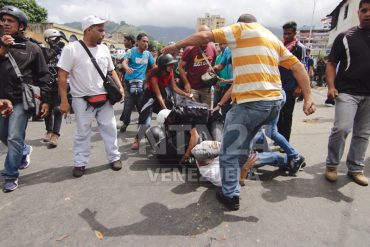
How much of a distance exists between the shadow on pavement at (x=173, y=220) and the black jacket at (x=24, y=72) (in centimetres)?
157

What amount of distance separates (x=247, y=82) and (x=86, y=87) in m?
2.09

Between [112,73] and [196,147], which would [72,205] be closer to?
[196,147]

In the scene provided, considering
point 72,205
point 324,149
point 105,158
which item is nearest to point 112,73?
point 105,158

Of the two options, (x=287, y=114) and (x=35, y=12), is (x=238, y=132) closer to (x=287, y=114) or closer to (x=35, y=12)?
(x=287, y=114)

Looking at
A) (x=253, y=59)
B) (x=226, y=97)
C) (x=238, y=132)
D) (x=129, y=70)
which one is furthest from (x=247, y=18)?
(x=129, y=70)

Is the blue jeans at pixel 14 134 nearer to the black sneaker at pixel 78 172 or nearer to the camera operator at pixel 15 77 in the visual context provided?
the camera operator at pixel 15 77

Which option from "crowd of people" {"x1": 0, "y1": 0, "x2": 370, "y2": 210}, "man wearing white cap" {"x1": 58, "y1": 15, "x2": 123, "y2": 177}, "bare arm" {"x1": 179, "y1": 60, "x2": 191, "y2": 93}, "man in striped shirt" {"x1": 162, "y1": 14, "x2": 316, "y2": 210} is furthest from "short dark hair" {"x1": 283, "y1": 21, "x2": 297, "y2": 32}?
"man wearing white cap" {"x1": 58, "y1": 15, "x2": 123, "y2": 177}

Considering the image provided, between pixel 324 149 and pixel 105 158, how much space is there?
369cm

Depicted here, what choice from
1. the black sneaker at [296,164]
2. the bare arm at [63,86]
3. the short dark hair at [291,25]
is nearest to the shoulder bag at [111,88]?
the bare arm at [63,86]

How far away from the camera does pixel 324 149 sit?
504cm

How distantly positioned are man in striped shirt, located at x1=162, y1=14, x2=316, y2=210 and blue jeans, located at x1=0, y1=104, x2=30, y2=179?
6.15 ft

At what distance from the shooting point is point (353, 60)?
342cm

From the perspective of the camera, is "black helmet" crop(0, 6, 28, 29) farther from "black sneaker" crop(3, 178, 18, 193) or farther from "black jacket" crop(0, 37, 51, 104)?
"black sneaker" crop(3, 178, 18, 193)

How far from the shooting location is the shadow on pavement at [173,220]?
2627mm
